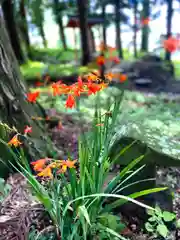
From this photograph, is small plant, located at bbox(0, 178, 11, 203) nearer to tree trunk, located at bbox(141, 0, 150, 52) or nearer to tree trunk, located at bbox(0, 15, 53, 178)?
tree trunk, located at bbox(0, 15, 53, 178)

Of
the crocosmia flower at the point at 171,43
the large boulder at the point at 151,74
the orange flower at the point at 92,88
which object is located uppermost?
the orange flower at the point at 92,88

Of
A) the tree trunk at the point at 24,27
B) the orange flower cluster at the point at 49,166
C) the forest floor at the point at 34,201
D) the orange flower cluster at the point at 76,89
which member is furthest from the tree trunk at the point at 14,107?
the tree trunk at the point at 24,27

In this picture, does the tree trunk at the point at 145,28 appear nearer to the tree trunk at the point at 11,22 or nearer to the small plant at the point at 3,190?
the tree trunk at the point at 11,22

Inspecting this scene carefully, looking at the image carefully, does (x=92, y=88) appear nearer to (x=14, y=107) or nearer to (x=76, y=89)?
(x=76, y=89)

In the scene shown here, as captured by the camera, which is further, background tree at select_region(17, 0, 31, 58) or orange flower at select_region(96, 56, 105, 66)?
background tree at select_region(17, 0, 31, 58)

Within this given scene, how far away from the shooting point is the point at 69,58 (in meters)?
11.1

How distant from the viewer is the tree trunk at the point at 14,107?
1.71 metres

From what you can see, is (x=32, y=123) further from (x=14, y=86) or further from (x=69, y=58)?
(x=69, y=58)

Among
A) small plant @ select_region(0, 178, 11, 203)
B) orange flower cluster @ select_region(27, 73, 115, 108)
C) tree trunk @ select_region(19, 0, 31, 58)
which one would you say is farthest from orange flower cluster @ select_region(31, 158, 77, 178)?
tree trunk @ select_region(19, 0, 31, 58)

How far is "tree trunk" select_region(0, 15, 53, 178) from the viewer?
171 cm

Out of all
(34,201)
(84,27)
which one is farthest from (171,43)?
(34,201)

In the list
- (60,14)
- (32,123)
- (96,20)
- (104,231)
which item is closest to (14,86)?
(32,123)

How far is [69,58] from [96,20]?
81.6 inches

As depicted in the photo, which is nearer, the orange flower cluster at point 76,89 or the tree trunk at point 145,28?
the orange flower cluster at point 76,89
